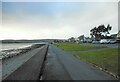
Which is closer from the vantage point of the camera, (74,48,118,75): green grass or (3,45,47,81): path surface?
(3,45,47,81): path surface

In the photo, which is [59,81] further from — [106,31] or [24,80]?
[106,31]

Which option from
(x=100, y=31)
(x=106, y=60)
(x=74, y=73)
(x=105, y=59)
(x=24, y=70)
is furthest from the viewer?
(x=100, y=31)

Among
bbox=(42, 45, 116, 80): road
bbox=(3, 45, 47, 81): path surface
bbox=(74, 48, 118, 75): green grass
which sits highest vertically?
bbox=(74, 48, 118, 75): green grass

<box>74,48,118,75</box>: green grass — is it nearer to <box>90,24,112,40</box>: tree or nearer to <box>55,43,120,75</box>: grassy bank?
<box>55,43,120,75</box>: grassy bank

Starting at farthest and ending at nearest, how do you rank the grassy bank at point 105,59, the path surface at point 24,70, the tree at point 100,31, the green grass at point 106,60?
the tree at point 100,31
the grassy bank at point 105,59
the green grass at point 106,60
the path surface at point 24,70

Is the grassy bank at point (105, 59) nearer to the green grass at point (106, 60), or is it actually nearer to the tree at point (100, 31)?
the green grass at point (106, 60)

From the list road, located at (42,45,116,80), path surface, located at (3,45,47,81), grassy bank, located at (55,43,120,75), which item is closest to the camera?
road, located at (42,45,116,80)

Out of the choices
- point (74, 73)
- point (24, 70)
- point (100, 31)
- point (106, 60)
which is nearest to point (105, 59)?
point (106, 60)

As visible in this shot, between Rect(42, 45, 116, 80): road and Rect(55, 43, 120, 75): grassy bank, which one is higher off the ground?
Rect(55, 43, 120, 75): grassy bank

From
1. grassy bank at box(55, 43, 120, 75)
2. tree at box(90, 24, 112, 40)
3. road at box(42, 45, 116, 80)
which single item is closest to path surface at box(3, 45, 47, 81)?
road at box(42, 45, 116, 80)

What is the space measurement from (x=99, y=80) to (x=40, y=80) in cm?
329

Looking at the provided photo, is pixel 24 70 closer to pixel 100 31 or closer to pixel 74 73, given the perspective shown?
pixel 74 73

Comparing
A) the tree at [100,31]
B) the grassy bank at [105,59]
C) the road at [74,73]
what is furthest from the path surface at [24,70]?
the tree at [100,31]

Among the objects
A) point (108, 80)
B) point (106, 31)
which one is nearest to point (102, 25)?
point (106, 31)
